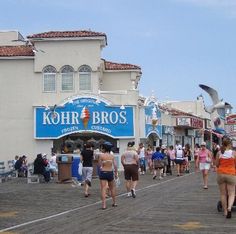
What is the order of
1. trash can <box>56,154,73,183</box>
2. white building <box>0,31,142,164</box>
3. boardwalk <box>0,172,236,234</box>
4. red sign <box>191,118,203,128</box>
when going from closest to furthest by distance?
1. boardwalk <box>0,172,236,234</box>
2. trash can <box>56,154,73,183</box>
3. white building <box>0,31,142,164</box>
4. red sign <box>191,118,203,128</box>

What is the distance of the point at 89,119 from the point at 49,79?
3.78 m

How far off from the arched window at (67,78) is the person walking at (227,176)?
2251cm

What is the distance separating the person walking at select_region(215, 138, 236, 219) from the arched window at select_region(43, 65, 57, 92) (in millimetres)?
22751

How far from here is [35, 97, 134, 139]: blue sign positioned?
32.6 metres

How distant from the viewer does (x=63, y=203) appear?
49.3 ft

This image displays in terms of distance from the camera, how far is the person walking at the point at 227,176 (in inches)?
460

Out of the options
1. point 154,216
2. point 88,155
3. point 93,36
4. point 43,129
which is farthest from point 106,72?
point 154,216

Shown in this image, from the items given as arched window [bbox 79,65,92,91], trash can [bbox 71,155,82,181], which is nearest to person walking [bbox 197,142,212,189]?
trash can [bbox 71,155,82,181]

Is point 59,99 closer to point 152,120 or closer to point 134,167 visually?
point 152,120

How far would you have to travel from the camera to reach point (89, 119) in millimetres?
32594

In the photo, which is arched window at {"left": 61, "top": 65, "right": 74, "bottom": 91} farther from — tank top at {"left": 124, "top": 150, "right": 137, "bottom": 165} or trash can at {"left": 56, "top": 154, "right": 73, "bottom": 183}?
tank top at {"left": 124, "top": 150, "right": 137, "bottom": 165}

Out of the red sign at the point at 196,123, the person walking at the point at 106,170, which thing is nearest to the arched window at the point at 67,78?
the red sign at the point at 196,123

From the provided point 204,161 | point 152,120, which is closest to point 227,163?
point 204,161

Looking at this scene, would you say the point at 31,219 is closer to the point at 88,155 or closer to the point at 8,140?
the point at 88,155
